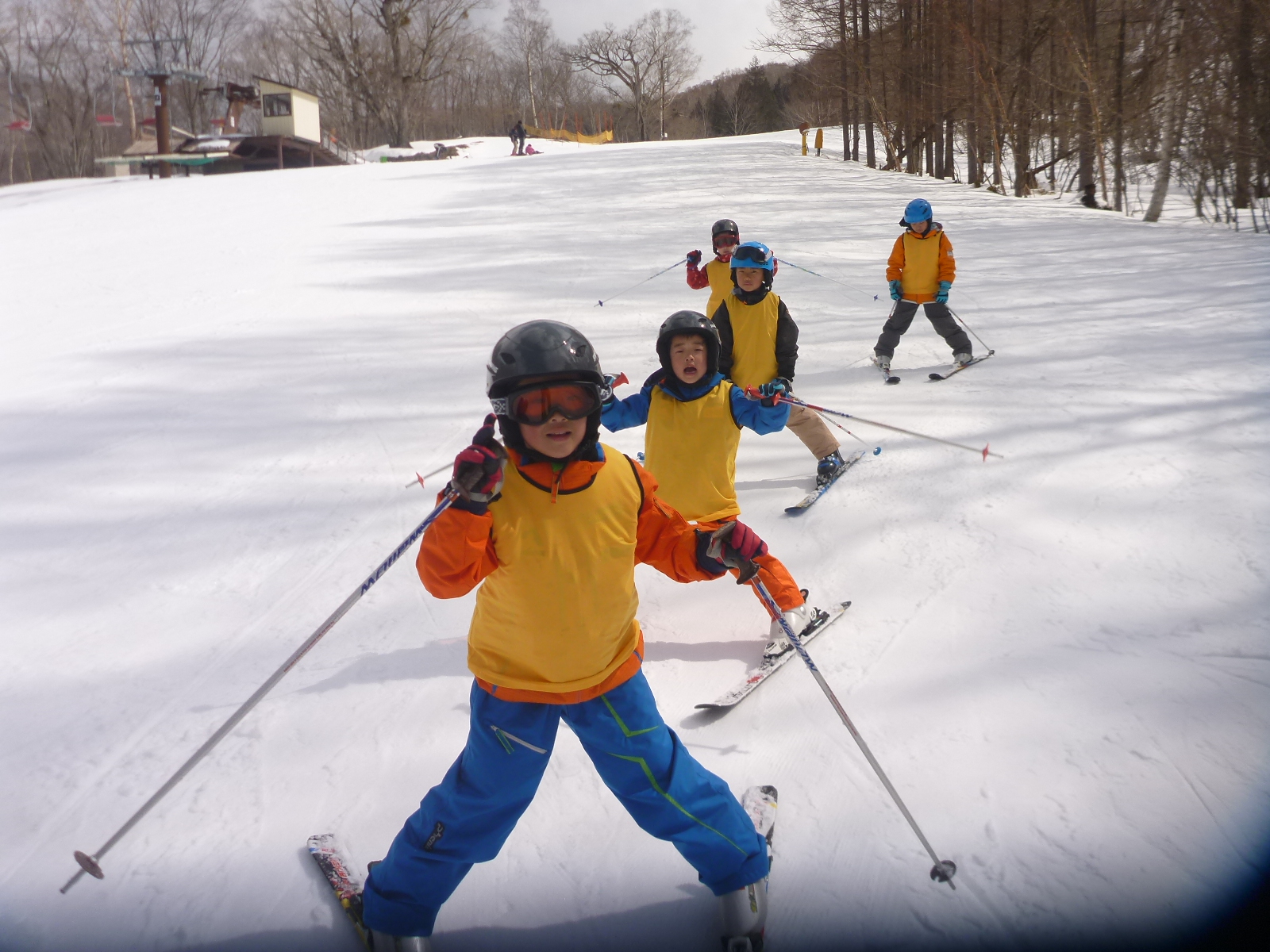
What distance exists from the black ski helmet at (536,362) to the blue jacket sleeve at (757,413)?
5.01ft

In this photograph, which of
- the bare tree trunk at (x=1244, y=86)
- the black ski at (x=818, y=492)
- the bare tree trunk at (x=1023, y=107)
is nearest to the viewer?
the black ski at (x=818, y=492)

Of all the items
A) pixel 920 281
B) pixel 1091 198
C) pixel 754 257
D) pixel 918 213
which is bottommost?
pixel 920 281

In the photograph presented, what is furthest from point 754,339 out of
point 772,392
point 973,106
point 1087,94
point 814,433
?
point 973,106

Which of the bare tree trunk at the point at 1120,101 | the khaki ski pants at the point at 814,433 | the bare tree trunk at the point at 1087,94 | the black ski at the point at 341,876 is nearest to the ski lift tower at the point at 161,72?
the bare tree trunk at the point at 1087,94

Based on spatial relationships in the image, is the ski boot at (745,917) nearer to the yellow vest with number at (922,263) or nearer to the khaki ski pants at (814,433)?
the khaki ski pants at (814,433)

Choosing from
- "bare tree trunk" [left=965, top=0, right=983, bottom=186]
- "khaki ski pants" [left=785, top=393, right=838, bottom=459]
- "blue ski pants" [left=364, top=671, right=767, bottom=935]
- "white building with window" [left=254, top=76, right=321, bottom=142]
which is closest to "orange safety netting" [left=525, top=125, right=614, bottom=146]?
"white building with window" [left=254, top=76, right=321, bottom=142]

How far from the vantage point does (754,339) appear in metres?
4.59

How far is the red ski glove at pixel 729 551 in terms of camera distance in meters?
1.99

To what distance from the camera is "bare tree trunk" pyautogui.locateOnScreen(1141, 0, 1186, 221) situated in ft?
44.2

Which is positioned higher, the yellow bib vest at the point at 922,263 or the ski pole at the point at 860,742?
the yellow bib vest at the point at 922,263

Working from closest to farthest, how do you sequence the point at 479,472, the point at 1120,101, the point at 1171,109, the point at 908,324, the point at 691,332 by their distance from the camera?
the point at 479,472
the point at 691,332
the point at 908,324
the point at 1171,109
the point at 1120,101

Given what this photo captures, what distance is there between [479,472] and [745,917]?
1272mm

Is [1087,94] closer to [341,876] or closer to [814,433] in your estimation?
[814,433]

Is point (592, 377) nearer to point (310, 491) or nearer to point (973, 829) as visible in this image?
point (973, 829)
